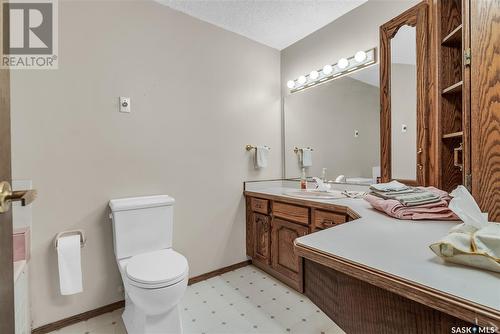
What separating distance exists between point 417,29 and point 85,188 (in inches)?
96.0

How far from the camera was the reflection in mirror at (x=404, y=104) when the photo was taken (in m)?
1.58

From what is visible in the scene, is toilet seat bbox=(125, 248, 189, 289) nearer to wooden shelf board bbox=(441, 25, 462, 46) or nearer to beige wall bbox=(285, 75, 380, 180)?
beige wall bbox=(285, 75, 380, 180)

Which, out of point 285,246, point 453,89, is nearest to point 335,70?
point 453,89

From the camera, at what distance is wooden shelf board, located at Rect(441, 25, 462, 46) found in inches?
46.6

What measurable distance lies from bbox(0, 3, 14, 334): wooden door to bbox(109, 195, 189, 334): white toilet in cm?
77

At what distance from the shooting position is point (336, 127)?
232 cm

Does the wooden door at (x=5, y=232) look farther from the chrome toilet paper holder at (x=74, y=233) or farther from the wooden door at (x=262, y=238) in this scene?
the wooden door at (x=262, y=238)

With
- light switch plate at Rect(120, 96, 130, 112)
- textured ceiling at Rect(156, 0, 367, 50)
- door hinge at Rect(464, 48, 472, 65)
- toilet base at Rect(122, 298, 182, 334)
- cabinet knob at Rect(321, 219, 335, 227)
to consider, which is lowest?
toilet base at Rect(122, 298, 182, 334)

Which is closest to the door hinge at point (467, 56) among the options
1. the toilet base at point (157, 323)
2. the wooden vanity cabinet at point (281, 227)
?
the wooden vanity cabinet at point (281, 227)

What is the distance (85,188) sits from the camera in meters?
1.67

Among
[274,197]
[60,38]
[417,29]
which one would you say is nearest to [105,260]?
[274,197]

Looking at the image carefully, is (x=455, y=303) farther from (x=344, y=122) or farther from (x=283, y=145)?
(x=283, y=145)

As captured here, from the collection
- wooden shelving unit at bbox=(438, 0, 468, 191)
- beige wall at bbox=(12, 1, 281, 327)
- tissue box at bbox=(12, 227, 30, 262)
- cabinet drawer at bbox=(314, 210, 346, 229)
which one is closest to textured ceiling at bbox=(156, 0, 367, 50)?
beige wall at bbox=(12, 1, 281, 327)

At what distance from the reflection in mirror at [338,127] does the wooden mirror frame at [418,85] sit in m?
0.10
